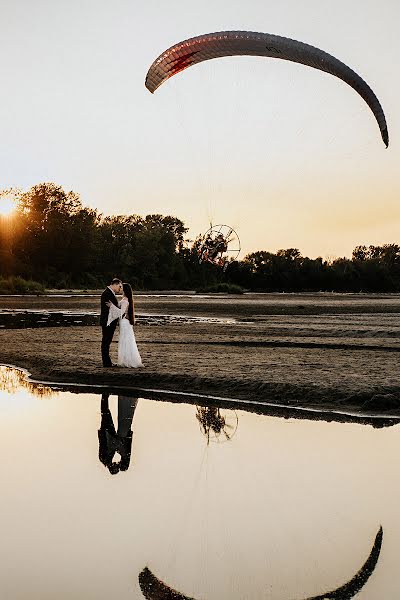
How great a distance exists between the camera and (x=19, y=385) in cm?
1775

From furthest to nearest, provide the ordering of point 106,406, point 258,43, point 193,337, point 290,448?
point 193,337, point 258,43, point 106,406, point 290,448

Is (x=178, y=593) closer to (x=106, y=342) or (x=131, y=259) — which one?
(x=106, y=342)

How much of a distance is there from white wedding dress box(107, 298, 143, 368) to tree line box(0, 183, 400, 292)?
114 m

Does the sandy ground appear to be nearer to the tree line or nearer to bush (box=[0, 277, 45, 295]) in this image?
bush (box=[0, 277, 45, 295])

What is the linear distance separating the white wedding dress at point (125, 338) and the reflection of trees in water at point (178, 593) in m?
13.8

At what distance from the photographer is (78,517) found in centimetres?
771

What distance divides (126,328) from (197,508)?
12233 millimetres

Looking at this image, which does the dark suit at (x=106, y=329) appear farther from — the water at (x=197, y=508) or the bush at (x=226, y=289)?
the bush at (x=226, y=289)

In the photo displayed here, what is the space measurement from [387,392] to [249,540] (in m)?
9.12

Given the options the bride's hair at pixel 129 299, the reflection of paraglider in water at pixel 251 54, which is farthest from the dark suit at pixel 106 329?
the reflection of paraglider in water at pixel 251 54

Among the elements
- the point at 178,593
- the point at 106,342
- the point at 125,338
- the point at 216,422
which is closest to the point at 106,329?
the point at 106,342

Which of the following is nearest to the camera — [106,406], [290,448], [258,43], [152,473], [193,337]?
[152,473]

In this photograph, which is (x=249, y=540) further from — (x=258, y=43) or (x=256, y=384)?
(x=258, y=43)

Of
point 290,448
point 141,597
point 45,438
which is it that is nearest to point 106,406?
point 45,438
